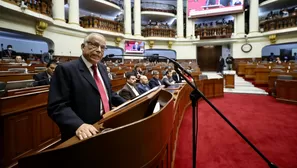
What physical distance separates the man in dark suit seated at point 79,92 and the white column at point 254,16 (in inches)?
599

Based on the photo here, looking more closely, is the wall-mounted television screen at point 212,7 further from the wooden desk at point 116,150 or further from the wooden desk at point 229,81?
the wooden desk at point 116,150

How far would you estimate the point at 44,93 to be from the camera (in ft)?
8.26

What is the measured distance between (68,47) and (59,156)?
10306mm

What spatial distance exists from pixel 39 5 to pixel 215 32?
1265 centimetres

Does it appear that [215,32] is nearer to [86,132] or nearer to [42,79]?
[42,79]

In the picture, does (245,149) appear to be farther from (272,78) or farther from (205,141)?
(272,78)

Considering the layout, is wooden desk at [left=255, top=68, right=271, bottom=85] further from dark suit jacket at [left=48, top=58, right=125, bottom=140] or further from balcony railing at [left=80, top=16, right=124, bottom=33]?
balcony railing at [left=80, top=16, right=124, bottom=33]

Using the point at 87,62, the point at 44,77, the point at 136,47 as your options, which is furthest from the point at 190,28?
the point at 87,62

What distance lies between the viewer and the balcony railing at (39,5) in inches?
274

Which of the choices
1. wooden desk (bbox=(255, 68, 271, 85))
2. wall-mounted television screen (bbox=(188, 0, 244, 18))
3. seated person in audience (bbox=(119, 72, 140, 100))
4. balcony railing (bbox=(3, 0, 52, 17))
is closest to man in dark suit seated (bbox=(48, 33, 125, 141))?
seated person in audience (bbox=(119, 72, 140, 100))

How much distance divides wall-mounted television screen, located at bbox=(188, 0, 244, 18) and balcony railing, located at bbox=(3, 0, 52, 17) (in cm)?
1111

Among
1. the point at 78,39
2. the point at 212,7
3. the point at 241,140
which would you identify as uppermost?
the point at 212,7

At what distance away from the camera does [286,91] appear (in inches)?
229

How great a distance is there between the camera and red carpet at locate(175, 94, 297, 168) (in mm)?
2456
